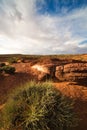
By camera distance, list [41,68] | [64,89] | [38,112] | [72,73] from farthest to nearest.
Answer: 1. [41,68]
2. [72,73]
3. [64,89]
4. [38,112]

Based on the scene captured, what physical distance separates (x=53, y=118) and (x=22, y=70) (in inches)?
388

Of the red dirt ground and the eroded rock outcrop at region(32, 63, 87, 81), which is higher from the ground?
the eroded rock outcrop at region(32, 63, 87, 81)

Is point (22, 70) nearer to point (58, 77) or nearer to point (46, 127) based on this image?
point (58, 77)

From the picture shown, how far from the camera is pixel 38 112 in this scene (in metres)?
5.87

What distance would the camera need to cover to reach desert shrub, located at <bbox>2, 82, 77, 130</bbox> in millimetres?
5869

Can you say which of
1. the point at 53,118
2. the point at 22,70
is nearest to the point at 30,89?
the point at 53,118

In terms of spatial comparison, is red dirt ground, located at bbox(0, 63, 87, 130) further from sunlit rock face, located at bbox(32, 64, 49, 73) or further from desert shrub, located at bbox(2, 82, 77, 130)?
desert shrub, located at bbox(2, 82, 77, 130)

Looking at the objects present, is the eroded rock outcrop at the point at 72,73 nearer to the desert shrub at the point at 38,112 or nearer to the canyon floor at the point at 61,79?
the canyon floor at the point at 61,79

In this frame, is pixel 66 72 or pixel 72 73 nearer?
pixel 72 73

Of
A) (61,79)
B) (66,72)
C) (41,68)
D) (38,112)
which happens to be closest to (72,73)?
(66,72)

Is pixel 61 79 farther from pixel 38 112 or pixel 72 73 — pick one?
pixel 38 112

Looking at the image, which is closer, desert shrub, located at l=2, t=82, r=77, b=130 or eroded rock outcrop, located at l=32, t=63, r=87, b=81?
desert shrub, located at l=2, t=82, r=77, b=130

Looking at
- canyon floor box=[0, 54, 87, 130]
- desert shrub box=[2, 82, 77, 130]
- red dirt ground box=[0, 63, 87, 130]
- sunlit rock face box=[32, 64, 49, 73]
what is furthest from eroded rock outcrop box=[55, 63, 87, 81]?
desert shrub box=[2, 82, 77, 130]

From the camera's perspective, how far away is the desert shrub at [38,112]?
5.87 metres
